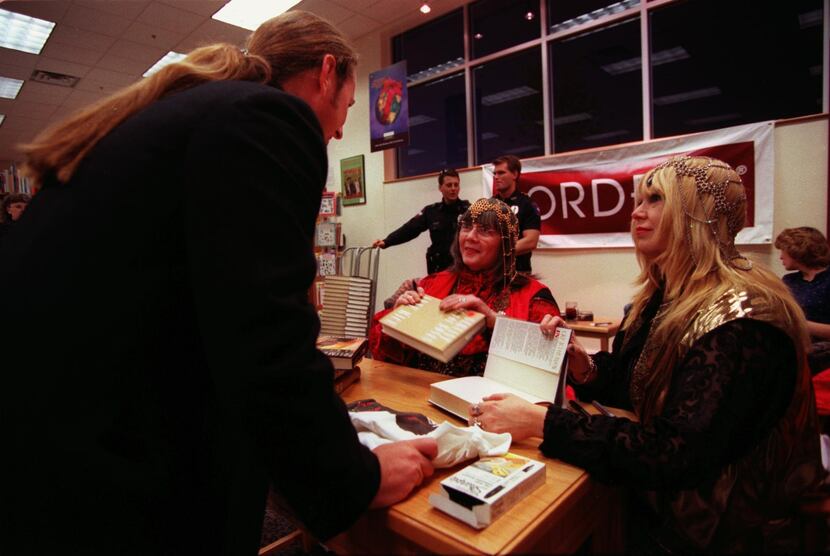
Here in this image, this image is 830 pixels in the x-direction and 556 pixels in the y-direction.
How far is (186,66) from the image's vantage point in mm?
752

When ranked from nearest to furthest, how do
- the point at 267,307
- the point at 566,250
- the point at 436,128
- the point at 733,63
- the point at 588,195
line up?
the point at 267,307, the point at 733,63, the point at 588,195, the point at 566,250, the point at 436,128

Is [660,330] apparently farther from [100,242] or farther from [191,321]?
[100,242]

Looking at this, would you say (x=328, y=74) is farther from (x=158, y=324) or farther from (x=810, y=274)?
(x=810, y=274)

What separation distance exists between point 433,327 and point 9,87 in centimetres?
879

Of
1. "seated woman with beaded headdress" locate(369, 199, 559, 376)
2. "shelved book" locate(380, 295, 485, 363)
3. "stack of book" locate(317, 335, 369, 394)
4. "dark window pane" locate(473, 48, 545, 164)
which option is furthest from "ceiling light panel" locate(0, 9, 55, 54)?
"shelved book" locate(380, 295, 485, 363)

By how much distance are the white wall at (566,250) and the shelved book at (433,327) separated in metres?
0.86

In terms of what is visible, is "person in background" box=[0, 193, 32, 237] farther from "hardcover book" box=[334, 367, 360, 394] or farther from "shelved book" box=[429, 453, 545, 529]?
"shelved book" box=[429, 453, 545, 529]

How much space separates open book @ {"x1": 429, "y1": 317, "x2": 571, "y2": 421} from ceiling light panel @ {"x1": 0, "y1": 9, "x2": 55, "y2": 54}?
6.64m

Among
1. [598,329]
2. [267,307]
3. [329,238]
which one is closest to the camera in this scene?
[267,307]

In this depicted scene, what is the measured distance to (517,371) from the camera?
4.25ft

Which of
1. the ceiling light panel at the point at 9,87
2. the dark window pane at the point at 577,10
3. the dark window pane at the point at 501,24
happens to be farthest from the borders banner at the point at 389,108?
the ceiling light panel at the point at 9,87

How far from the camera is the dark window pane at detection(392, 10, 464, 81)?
5.96m

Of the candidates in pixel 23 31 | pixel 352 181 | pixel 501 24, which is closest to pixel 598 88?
pixel 501 24

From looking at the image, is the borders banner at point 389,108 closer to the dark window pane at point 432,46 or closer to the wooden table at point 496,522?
the dark window pane at point 432,46
